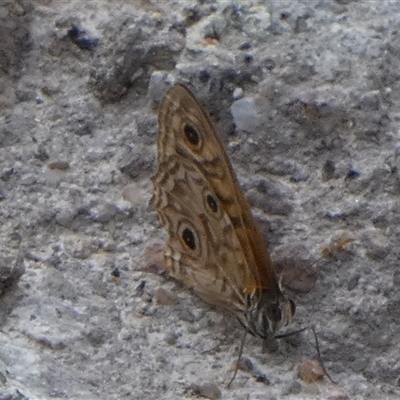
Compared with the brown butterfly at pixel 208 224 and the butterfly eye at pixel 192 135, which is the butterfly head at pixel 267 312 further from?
the butterfly eye at pixel 192 135

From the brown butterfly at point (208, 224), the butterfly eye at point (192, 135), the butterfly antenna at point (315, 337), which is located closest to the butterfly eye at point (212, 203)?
the brown butterfly at point (208, 224)

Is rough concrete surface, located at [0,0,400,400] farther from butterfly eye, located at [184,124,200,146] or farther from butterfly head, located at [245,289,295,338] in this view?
butterfly eye, located at [184,124,200,146]

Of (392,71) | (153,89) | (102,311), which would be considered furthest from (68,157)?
(392,71)

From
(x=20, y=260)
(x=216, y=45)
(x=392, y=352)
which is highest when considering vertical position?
(x=216, y=45)

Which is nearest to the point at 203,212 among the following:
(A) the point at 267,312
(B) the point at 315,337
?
(A) the point at 267,312

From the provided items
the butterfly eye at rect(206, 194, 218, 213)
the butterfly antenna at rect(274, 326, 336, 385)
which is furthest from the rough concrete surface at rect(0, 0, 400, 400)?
the butterfly eye at rect(206, 194, 218, 213)

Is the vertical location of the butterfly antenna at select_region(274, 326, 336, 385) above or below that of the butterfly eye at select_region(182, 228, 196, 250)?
below

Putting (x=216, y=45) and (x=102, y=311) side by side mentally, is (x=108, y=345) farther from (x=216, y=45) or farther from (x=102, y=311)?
(x=216, y=45)
